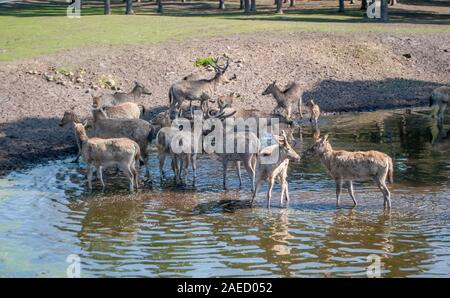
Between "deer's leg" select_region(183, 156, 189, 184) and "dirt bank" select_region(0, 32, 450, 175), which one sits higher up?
"dirt bank" select_region(0, 32, 450, 175)

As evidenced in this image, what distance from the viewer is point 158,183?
19500 mm

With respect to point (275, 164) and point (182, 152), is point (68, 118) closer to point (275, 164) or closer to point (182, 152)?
point (182, 152)

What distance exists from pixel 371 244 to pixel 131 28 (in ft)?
89.6

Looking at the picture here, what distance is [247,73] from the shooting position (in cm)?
3225

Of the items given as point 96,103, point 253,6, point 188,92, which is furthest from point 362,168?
point 253,6

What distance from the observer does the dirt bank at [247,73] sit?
25562mm

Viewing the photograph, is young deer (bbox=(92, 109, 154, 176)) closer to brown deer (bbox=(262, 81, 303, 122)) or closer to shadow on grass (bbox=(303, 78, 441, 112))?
brown deer (bbox=(262, 81, 303, 122))

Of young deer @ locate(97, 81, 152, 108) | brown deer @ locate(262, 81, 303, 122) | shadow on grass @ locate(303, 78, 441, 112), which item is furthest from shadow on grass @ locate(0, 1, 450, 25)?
young deer @ locate(97, 81, 152, 108)

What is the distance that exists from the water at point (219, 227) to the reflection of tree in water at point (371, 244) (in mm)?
18

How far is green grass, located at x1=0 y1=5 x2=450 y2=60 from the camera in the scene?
34.7 metres

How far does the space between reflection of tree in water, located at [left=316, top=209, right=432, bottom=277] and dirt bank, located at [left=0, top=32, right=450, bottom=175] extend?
31.9 feet
